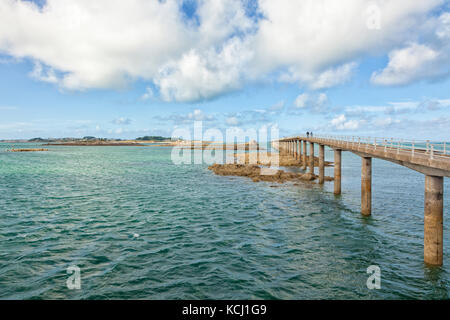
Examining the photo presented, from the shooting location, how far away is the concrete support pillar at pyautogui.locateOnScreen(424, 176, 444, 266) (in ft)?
42.2

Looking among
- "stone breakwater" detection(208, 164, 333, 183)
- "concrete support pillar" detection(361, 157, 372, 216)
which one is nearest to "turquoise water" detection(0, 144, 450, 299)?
"concrete support pillar" detection(361, 157, 372, 216)

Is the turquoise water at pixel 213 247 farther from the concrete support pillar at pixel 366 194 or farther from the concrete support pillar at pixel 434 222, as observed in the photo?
the concrete support pillar at pixel 366 194

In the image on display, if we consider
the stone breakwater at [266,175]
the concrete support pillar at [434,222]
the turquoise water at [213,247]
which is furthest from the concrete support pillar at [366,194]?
the stone breakwater at [266,175]

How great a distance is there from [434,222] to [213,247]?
36.0ft

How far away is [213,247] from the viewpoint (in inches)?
584

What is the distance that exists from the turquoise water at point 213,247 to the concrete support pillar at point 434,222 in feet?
2.64

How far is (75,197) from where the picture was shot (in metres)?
27.7

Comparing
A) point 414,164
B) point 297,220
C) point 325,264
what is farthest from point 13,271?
point 414,164

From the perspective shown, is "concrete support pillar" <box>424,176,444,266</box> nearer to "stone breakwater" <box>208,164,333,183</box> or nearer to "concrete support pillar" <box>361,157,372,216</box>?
"concrete support pillar" <box>361,157,372,216</box>

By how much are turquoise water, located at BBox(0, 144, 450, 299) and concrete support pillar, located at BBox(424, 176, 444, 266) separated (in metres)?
0.81

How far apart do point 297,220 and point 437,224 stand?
8.62 meters

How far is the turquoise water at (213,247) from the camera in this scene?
422 inches
